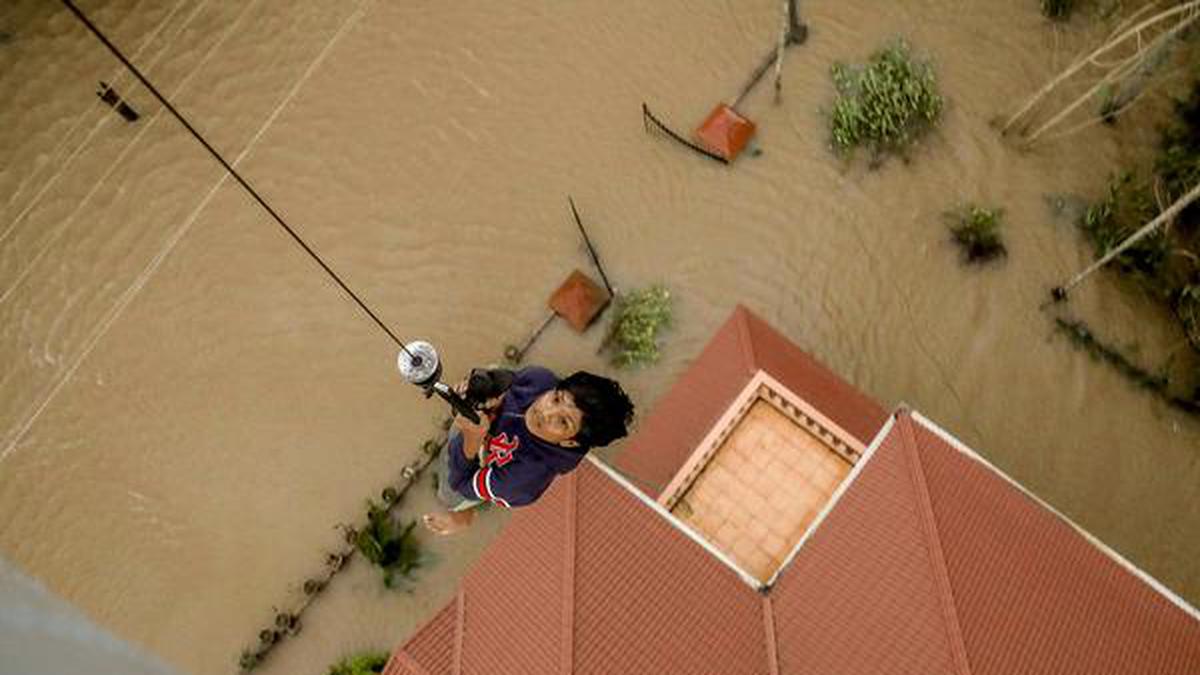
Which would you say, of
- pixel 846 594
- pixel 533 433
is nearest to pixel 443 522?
pixel 533 433

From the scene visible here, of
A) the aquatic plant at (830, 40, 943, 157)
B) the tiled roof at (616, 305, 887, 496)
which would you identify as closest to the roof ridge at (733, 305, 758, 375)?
the tiled roof at (616, 305, 887, 496)

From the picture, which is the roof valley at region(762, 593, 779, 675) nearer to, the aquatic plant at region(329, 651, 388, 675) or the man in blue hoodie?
the man in blue hoodie

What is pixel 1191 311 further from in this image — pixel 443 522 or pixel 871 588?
pixel 443 522

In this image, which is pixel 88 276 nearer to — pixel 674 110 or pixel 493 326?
pixel 493 326

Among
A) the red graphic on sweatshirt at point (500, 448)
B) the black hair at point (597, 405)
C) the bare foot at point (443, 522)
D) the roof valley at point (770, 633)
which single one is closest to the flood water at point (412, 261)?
the bare foot at point (443, 522)

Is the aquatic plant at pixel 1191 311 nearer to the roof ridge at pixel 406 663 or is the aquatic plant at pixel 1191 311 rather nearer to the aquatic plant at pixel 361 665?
the roof ridge at pixel 406 663

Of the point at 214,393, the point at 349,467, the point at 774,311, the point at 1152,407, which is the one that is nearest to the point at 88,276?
the point at 214,393
